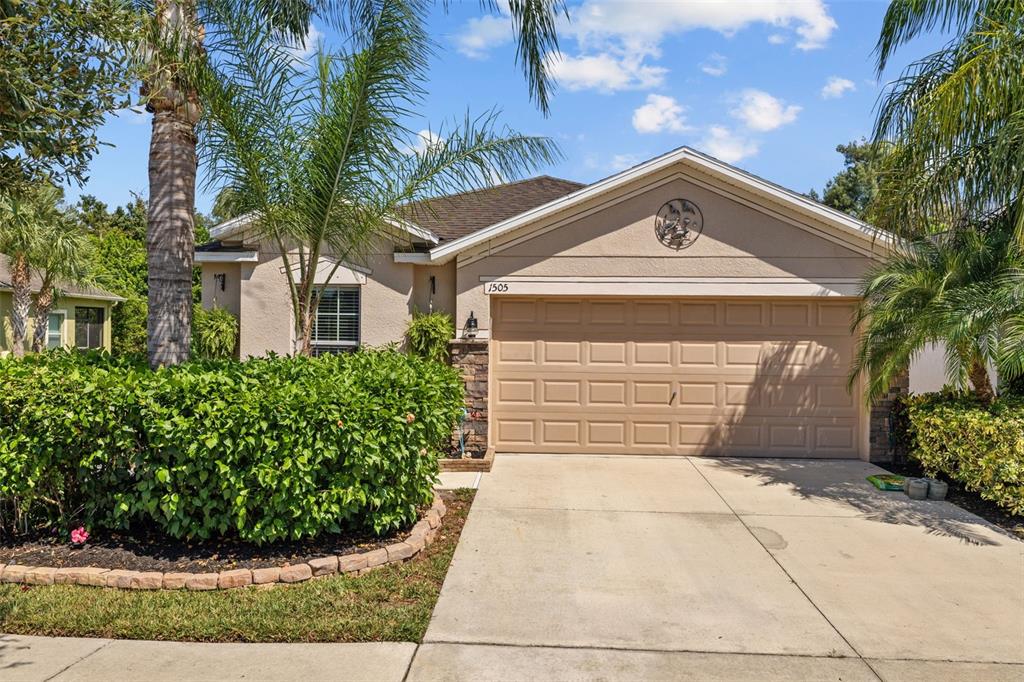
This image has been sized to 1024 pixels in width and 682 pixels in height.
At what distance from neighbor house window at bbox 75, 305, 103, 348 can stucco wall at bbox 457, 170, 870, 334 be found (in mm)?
19762

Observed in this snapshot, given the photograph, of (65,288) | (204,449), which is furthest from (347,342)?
(65,288)

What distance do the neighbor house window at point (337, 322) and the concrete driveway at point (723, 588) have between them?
336 cm

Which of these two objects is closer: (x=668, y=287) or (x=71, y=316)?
(x=668, y=287)

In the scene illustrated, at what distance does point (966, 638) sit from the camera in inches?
176

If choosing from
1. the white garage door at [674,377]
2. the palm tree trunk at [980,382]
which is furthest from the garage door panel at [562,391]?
the palm tree trunk at [980,382]

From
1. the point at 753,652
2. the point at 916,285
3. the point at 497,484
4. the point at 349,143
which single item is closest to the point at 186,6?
the point at 349,143

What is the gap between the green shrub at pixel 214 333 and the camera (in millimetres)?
9742

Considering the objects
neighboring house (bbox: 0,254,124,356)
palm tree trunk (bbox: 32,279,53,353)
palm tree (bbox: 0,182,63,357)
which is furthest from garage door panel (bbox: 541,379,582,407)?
neighboring house (bbox: 0,254,124,356)

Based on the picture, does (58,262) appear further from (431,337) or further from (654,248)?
(654,248)

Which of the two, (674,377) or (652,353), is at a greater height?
(652,353)

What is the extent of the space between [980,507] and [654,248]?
5004mm

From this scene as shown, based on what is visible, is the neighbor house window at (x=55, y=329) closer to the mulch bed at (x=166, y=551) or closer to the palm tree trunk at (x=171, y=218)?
the palm tree trunk at (x=171, y=218)

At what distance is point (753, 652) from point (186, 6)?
741 cm

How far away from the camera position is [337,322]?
33.6ft
